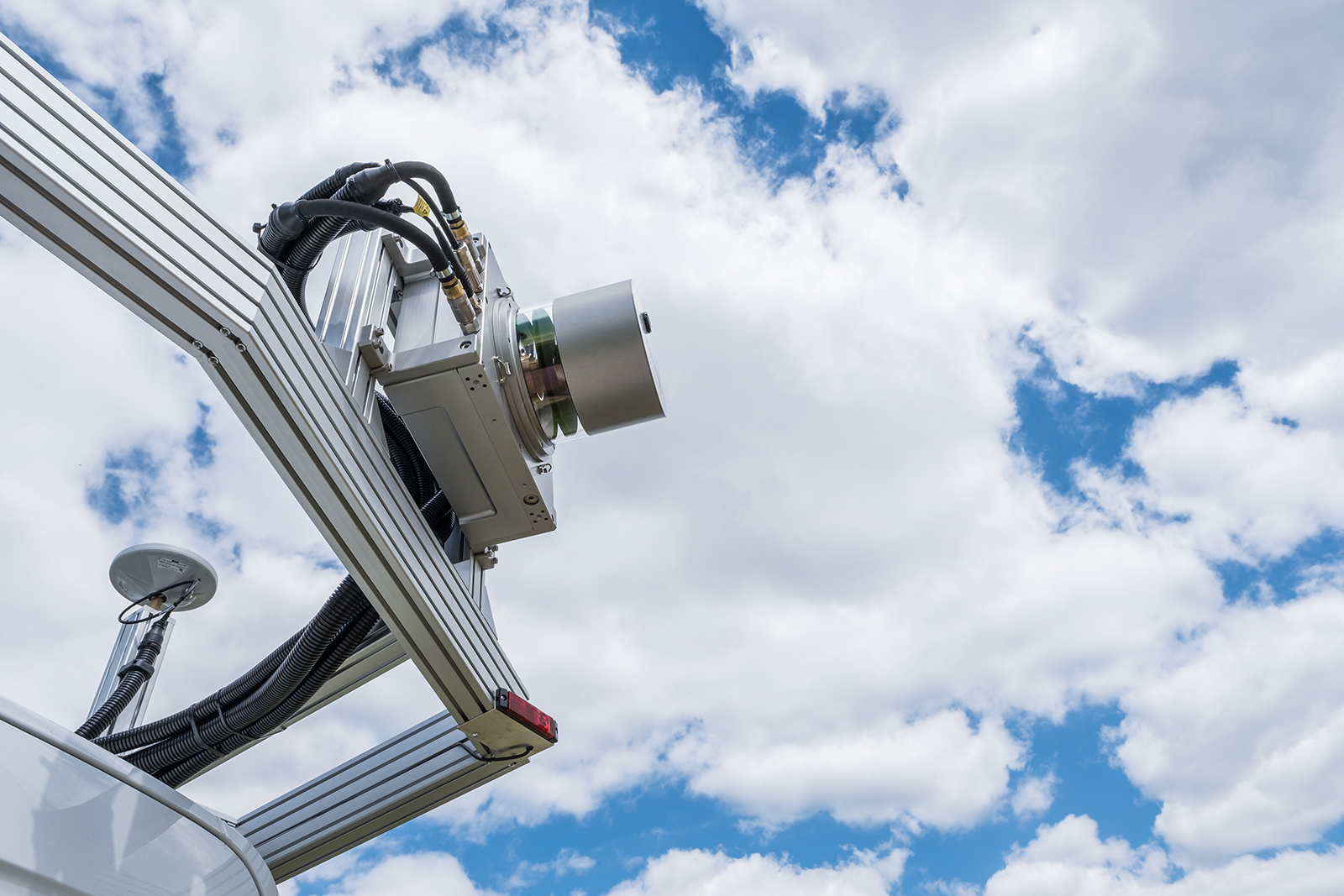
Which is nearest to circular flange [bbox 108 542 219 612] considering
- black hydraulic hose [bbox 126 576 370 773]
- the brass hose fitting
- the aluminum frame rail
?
black hydraulic hose [bbox 126 576 370 773]

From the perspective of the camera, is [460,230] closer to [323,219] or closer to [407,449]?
[323,219]

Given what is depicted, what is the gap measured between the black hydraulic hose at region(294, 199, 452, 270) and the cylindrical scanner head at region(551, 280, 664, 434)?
43cm

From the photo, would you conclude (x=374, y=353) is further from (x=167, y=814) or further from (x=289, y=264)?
(x=167, y=814)

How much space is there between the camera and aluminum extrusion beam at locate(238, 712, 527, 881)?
8.17 feet

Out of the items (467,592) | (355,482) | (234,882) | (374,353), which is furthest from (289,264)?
(234,882)

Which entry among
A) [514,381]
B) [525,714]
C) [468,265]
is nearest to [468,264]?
[468,265]

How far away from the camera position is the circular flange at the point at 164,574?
2.50m

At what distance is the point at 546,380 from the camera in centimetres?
228

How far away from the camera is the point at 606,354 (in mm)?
2258

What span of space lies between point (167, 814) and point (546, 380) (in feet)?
4.11

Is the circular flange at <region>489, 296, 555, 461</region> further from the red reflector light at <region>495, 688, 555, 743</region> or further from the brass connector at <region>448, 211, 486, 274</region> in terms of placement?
the red reflector light at <region>495, 688, 555, 743</region>

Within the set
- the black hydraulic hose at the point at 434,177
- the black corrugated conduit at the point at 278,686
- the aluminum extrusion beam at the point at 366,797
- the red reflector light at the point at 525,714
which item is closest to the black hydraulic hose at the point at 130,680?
the black corrugated conduit at the point at 278,686

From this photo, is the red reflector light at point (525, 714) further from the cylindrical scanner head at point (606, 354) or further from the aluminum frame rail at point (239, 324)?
the cylindrical scanner head at point (606, 354)

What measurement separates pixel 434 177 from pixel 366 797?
1.80 meters
